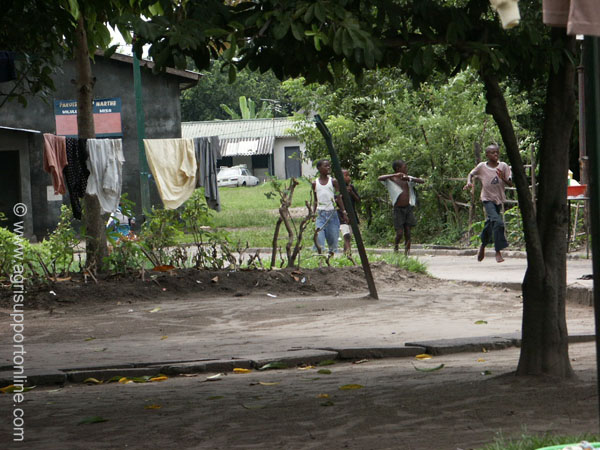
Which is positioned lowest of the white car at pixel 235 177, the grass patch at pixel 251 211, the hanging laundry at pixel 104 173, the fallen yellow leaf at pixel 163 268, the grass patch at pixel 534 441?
the grass patch at pixel 534 441

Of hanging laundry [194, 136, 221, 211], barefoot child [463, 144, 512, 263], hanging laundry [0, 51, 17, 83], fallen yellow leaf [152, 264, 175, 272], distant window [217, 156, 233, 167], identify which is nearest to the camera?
hanging laundry [0, 51, 17, 83]

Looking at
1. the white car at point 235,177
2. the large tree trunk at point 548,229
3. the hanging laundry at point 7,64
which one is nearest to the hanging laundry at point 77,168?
the hanging laundry at point 7,64

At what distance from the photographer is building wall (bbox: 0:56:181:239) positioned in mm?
27266

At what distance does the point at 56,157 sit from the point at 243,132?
147 feet

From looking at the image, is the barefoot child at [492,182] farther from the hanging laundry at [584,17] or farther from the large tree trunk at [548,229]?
the hanging laundry at [584,17]

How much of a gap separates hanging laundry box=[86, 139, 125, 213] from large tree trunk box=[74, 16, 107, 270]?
0.68 ft

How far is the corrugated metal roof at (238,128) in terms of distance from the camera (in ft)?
189

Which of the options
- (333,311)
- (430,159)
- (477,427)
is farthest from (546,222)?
(430,159)

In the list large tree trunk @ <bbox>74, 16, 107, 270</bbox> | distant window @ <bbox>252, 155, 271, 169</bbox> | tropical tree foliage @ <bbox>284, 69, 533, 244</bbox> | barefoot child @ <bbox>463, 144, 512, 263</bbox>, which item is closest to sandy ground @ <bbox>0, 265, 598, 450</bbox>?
large tree trunk @ <bbox>74, 16, 107, 270</bbox>

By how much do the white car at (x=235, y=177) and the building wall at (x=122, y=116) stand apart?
90.5 feet

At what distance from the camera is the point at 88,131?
1462 centimetres

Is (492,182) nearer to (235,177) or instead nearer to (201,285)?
(201,285)

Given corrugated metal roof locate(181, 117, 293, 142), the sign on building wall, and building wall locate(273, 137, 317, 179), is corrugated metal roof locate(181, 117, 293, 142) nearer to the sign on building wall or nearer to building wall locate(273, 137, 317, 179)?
building wall locate(273, 137, 317, 179)

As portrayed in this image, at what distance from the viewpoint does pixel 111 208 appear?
47.9 feet
